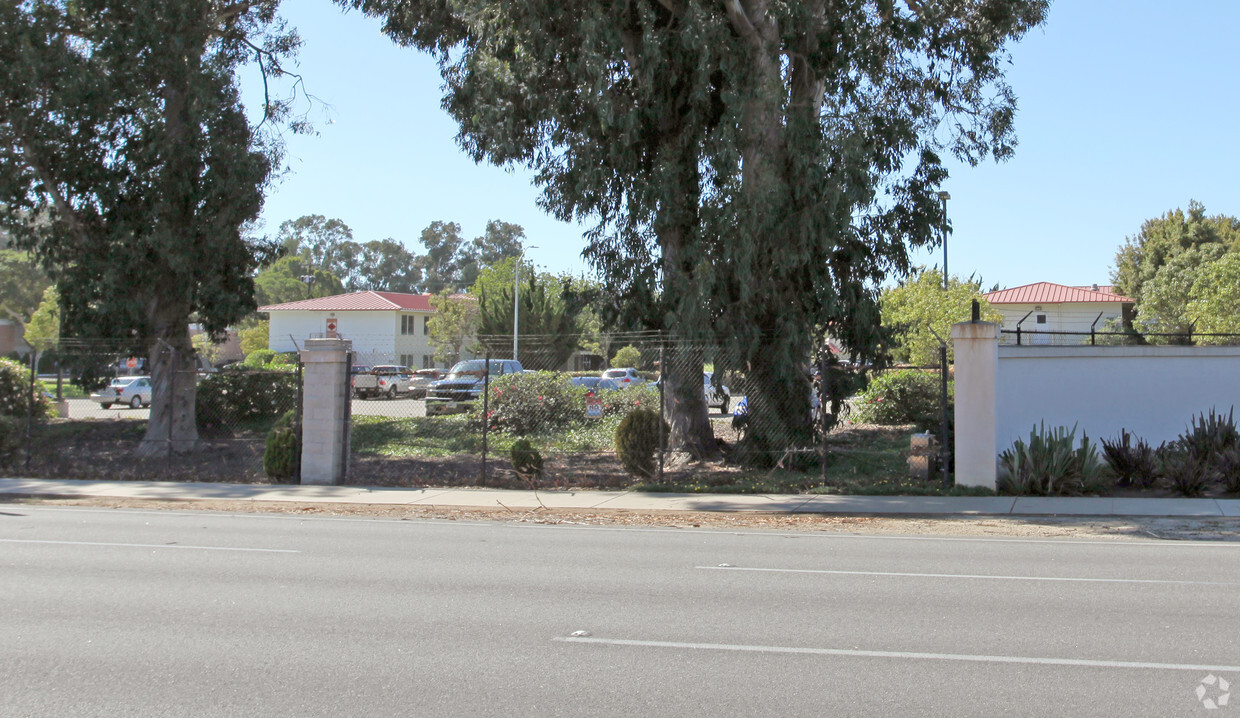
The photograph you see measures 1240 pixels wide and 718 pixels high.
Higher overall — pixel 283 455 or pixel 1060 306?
pixel 1060 306

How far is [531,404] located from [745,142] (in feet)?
34.5

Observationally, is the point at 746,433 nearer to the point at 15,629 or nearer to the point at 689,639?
the point at 689,639

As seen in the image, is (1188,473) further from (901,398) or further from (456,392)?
(456,392)

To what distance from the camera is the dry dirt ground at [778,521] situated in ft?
40.3

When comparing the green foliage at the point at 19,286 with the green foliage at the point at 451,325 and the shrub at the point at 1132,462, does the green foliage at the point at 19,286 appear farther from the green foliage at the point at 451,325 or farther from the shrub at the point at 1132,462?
the shrub at the point at 1132,462

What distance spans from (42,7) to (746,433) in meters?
17.2

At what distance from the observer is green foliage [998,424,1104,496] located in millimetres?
15180

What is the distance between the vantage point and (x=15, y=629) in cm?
681

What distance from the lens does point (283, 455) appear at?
17797 millimetres

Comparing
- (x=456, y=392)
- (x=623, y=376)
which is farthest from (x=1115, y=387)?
(x=623, y=376)

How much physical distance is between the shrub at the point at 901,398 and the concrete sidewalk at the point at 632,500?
34.0 feet

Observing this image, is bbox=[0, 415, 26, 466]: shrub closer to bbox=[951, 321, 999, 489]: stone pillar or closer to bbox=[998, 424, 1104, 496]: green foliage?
bbox=[951, 321, 999, 489]: stone pillar

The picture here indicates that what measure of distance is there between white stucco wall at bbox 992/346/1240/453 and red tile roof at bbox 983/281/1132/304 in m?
44.0

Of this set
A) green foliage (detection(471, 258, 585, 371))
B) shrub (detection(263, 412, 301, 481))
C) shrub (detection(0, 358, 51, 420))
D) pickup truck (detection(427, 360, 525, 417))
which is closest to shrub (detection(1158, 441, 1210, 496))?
shrub (detection(263, 412, 301, 481))
